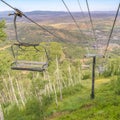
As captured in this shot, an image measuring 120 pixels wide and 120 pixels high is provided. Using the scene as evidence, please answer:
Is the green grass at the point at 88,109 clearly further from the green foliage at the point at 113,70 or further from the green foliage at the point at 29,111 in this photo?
the green foliage at the point at 113,70

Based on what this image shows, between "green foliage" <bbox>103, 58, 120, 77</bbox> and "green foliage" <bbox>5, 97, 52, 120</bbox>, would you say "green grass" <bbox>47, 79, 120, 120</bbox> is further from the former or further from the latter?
"green foliage" <bbox>103, 58, 120, 77</bbox>

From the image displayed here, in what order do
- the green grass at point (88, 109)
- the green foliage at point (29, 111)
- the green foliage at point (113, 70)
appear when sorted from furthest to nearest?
1. the green foliage at point (113, 70)
2. the green foliage at point (29, 111)
3. the green grass at point (88, 109)

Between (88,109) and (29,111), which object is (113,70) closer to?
(29,111)

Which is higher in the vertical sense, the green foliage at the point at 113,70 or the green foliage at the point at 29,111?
the green foliage at the point at 29,111

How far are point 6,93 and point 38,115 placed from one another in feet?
67.0

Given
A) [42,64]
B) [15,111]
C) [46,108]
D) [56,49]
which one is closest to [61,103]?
[46,108]

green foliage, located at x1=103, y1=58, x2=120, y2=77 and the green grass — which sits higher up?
the green grass

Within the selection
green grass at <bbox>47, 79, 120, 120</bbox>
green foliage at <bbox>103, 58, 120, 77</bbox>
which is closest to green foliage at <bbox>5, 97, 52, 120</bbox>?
green grass at <bbox>47, 79, 120, 120</bbox>

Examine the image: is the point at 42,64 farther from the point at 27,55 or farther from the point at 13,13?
the point at 27,55

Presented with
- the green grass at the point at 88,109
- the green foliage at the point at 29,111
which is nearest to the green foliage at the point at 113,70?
the green grass at the point at 88,109

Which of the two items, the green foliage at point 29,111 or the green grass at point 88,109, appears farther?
the green foliage at point 29,111

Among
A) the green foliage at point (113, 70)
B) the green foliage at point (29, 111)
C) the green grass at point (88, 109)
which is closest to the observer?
the green grass at point (88, 109)

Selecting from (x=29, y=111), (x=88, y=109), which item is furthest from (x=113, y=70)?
(x=88, y=109)

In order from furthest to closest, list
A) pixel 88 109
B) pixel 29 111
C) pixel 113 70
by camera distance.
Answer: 1. pixel 113 70
2. pixel 29 111
3. pixel 88 109
